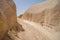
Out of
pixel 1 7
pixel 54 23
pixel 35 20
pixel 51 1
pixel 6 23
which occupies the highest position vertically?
pixel 51 1

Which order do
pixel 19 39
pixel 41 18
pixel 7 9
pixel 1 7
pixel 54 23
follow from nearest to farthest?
pixel 1 7 → pixel 7 9 → pixel 19 39 → pixel 54 23 → pixel 41 18

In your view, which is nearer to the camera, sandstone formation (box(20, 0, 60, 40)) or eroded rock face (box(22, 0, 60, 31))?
sandstone formation (box(20, 0, 60, 40))

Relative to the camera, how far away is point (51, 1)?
7016mm

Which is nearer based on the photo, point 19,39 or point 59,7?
point 19,39

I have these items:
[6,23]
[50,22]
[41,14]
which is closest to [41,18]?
[41,14]

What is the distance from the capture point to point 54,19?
5.98 m

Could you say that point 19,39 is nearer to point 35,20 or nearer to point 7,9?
point 7,9

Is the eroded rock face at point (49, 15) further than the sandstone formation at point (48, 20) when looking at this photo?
Yes

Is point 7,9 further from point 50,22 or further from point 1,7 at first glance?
point 50,22

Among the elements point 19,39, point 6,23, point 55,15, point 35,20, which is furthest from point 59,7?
point 6,23

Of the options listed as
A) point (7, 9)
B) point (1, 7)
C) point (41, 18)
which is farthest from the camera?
point (41, 18)

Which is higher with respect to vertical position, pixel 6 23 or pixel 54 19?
pixel 54 19

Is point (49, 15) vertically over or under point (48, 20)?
over

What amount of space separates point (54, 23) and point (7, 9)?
3.29 m
